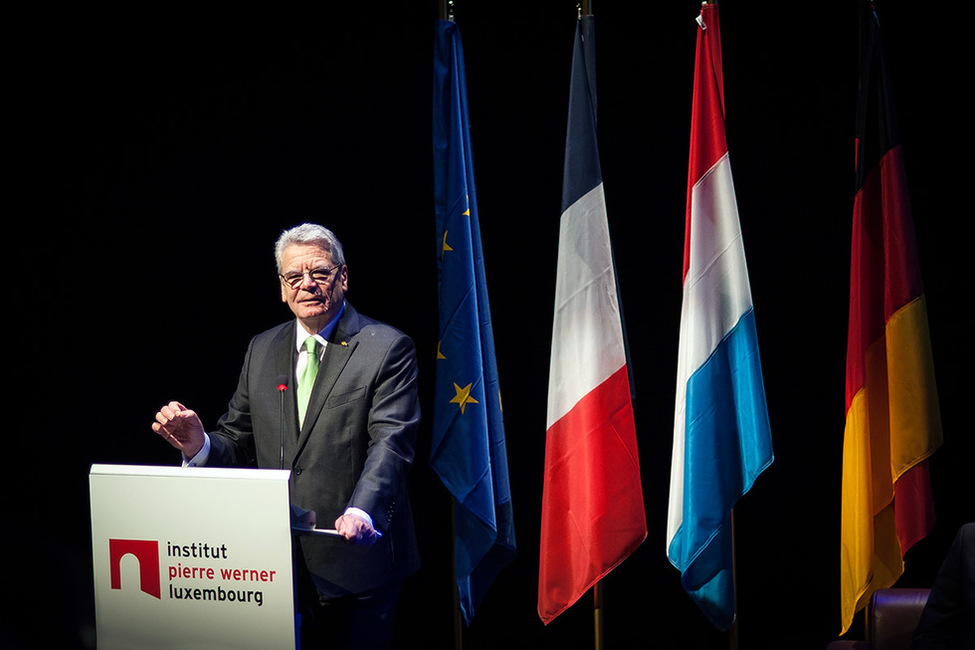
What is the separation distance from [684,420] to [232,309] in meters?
1.85

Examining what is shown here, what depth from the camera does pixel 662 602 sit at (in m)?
3.59

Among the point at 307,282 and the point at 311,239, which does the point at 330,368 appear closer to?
the point at 307,282

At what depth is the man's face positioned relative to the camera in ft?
8.63

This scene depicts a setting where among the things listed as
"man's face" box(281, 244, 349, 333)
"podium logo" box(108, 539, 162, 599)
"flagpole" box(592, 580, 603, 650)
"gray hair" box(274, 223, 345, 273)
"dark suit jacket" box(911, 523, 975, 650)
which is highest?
"gray hair" box(274, 223, 345, 273)

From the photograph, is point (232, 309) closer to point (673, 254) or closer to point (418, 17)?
point (418, 17)

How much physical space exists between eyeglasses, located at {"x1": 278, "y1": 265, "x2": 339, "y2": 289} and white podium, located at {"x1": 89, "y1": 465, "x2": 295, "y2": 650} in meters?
0.82

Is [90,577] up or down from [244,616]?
down

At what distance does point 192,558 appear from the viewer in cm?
195

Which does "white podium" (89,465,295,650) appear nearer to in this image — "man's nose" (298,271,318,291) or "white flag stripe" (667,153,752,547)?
"man's nose" (298,271,318,291)

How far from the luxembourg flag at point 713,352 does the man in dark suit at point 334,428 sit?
0.93 metres

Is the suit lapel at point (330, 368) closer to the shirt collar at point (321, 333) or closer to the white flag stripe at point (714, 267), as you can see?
the shirt collar at point (321, 333)

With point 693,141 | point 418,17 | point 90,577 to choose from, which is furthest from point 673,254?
point 90,577

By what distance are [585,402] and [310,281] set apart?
39.6 inches

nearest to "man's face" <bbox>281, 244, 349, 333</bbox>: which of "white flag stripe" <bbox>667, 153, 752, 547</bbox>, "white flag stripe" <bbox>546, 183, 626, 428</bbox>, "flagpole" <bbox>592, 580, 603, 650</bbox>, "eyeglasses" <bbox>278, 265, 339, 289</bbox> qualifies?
"eyeglasses" <bbox>278, 265, 339, 289</bbox>
